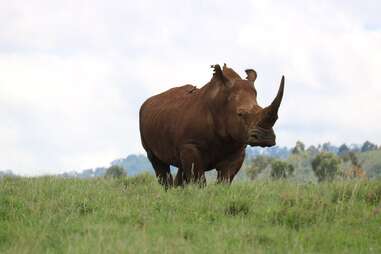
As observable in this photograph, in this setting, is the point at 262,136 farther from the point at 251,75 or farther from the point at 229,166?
the point at 251,75

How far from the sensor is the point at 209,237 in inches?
319

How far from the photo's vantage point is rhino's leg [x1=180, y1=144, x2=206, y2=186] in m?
11.6

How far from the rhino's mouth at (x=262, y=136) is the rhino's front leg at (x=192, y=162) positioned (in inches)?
54.1

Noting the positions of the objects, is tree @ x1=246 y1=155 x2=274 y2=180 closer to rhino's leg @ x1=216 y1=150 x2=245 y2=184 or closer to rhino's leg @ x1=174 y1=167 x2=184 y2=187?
rhino's leg @ x1=174 y1=167 x2=184 y2=187

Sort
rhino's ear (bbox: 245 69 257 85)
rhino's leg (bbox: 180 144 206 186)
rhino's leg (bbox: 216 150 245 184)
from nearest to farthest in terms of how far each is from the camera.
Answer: rhino's leg (bbox: 180 144 206 186)
rhino's leg (bbox: 216 150 245 184)
rhino's ear (bbox: 245 69 257 85)

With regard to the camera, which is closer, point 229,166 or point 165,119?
point 229,166

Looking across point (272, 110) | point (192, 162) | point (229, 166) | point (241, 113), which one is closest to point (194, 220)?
point (272, 110)

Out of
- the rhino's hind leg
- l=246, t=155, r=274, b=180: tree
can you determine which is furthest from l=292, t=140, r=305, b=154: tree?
the rhino's hind leg

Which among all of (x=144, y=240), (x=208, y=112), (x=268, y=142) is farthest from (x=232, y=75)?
(x=144, y=240)

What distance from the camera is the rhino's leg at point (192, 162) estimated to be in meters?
11.6

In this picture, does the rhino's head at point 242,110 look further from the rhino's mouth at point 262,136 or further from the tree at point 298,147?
the tree at point 298,147

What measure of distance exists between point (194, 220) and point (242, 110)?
8.43ft

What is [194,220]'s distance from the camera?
29.4 feet

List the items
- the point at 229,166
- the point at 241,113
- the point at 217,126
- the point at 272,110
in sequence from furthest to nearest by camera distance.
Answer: the point at 229,166, the point at 217,126, the point at 241,113, the point at 272,110
